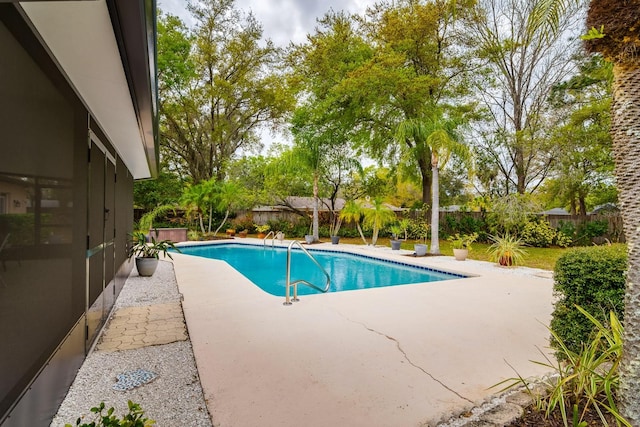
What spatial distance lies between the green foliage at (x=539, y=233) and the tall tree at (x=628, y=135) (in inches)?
543

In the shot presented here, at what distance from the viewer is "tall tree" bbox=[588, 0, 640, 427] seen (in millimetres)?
1879

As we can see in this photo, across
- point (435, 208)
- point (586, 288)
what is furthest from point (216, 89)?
point (586, 288)

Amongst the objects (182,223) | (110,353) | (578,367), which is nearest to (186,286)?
(110,353)

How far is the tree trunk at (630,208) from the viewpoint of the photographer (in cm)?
188

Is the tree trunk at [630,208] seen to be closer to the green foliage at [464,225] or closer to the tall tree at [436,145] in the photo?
the tall tree at [436,145]

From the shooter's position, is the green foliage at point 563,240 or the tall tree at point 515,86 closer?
the green foliage at point 563,240

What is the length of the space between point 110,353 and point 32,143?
244cm

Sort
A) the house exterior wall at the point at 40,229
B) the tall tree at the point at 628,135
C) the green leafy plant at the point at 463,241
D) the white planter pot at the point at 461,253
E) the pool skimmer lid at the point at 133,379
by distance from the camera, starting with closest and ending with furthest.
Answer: the house exterior wall at the point at 40,229 → the tall tree at the point at 628,135 → the pool skimmer lid at the point at 133,379 → the white planter pot at the point at 461,253 → the green leafy plant at the point at 463,241

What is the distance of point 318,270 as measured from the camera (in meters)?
10.7

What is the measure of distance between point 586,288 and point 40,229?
451cm

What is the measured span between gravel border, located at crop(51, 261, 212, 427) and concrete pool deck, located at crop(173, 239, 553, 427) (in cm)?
11

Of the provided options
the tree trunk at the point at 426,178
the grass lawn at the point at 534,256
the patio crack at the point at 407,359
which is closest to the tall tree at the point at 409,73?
the tree trunk at the point at 426,178

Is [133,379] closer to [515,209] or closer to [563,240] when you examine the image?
[515,209]

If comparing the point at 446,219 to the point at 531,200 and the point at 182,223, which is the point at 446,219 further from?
the point at 182,223
